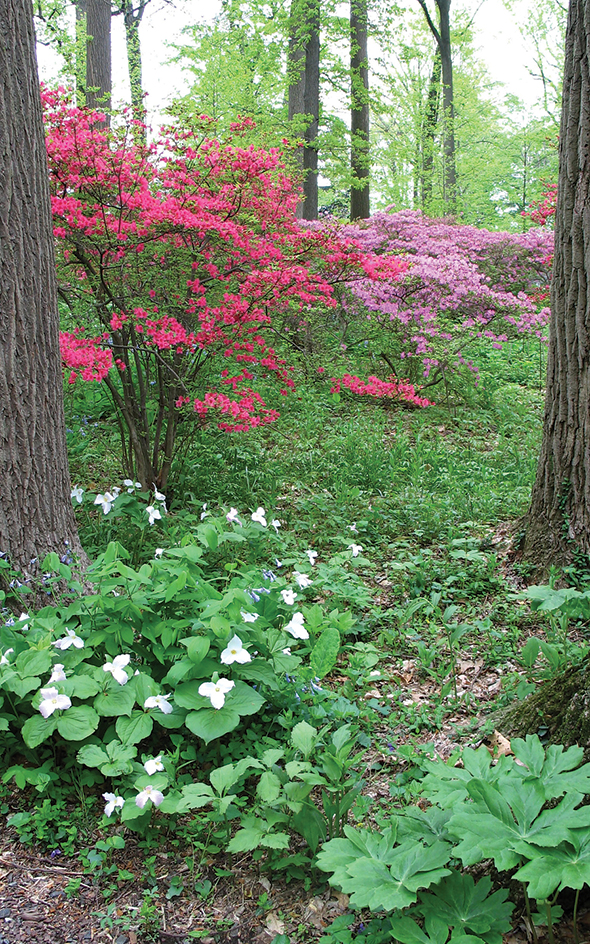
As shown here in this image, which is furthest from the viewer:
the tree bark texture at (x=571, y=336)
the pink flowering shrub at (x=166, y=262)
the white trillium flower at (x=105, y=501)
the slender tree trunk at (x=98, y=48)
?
the slender tree trunk at (x=98, y=48)

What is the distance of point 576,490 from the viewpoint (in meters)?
2.83

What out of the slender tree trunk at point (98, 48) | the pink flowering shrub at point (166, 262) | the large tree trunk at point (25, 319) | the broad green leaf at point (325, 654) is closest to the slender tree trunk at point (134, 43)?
the slender tree trunk at point (98, 48)

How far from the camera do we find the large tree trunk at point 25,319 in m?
2.55

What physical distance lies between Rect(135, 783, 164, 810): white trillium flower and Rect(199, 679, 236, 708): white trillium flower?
261 millimetres

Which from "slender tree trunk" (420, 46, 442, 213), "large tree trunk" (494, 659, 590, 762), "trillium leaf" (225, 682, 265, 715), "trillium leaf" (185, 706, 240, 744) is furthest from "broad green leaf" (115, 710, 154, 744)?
"slender tree trunk" (420, 46, 442, 213)

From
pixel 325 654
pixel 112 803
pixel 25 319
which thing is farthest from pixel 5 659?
pixel 25 319

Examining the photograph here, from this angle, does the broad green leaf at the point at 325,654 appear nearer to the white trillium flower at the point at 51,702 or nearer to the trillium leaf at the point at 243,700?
the trillium leaf at the point at 243,700

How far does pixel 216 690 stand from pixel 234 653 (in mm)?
116

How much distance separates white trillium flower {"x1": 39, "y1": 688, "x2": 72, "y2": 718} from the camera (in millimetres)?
1799

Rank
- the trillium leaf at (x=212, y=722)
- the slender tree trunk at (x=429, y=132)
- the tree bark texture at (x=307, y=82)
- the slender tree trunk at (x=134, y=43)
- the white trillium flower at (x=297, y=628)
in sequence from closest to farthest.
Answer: the trillium leaf at (x=212, y=722), the white trillium flower at (x=297, y=628), the tree bark texture at (x=307, y=82), the slender tree trunk at (x=134, y=43), the slender tree trunk at (x=429, y=132)

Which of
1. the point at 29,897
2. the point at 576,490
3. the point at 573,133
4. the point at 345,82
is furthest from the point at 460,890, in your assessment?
the point at 345,82

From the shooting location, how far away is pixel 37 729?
1838 millimetres

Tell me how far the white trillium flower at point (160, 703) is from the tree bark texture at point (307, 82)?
8939mm

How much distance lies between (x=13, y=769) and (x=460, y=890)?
4.24ft
